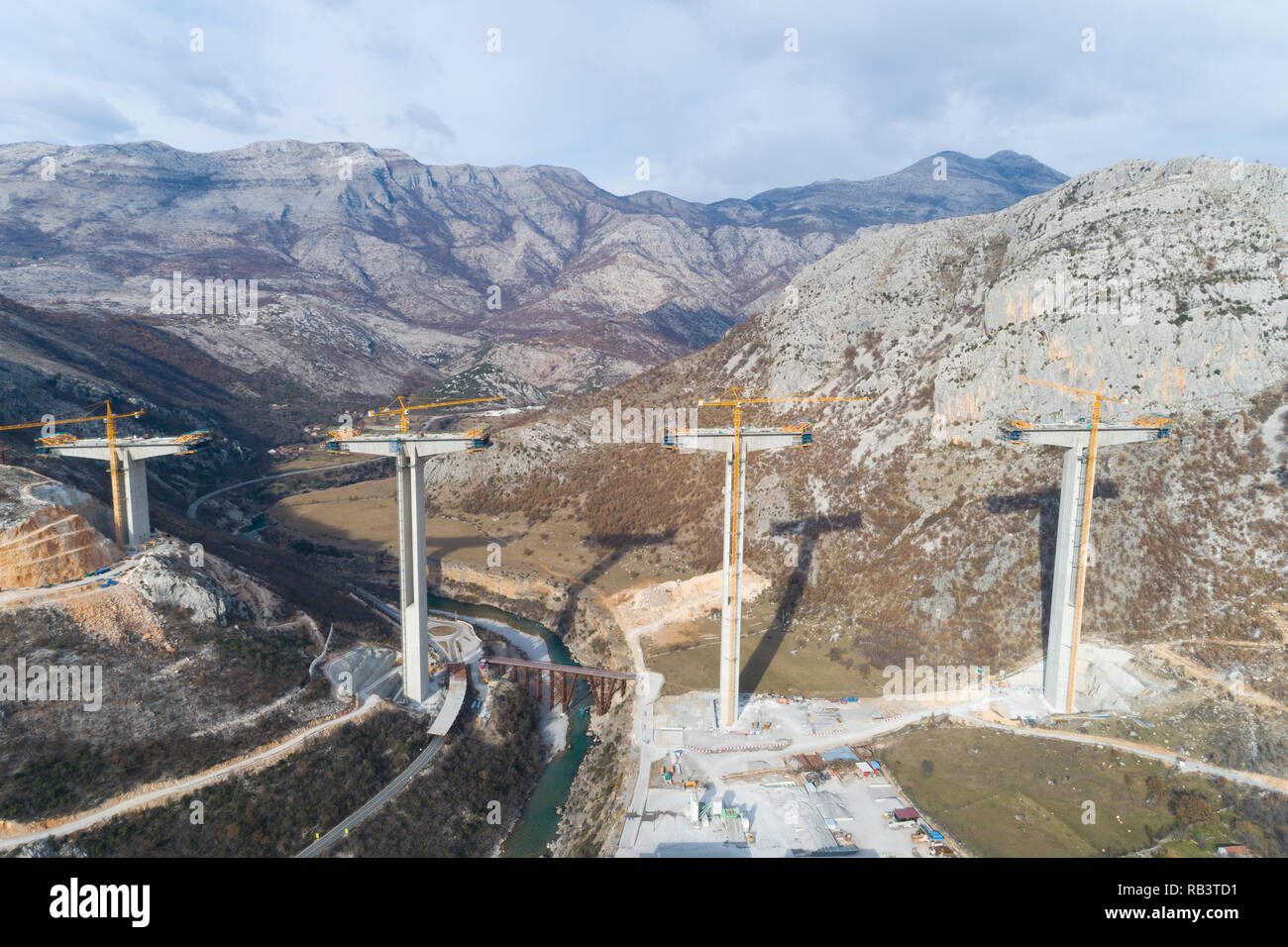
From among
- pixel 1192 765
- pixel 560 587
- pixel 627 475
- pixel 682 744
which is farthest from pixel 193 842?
pixel 627 475

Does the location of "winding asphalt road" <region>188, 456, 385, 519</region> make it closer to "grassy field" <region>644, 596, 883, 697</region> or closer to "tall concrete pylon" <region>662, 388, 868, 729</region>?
"grassy field" <region>644, 596, 883, 697</region>

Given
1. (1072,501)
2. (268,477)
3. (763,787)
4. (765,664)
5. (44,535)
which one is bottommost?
(763,787)

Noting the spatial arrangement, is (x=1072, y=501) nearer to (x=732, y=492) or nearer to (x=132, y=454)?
(x=732, y=492)

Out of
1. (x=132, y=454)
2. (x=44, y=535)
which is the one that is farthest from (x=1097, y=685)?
(x=132, y=454)

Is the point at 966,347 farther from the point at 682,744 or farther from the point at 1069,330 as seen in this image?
the point at 682,744

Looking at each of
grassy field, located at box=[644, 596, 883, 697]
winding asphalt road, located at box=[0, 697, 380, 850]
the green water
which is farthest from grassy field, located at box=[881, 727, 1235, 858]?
winding asphalt road, located at box=[0, 697, 380, 850]
